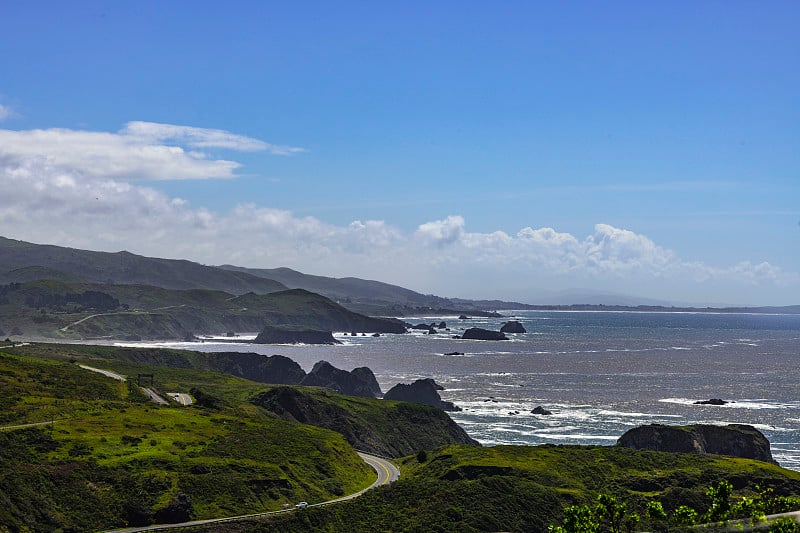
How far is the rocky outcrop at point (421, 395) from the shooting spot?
177875 mm

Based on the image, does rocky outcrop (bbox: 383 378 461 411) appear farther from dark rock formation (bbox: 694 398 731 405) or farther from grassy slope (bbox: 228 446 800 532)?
grassy slope (bbox: 228 446 800 532)

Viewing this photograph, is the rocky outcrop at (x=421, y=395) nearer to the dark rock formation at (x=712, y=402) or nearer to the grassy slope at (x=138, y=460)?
the dark rock formation at (x=712, y=402)

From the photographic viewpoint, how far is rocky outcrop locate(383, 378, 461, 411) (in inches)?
7003

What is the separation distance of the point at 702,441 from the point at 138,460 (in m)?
86.7

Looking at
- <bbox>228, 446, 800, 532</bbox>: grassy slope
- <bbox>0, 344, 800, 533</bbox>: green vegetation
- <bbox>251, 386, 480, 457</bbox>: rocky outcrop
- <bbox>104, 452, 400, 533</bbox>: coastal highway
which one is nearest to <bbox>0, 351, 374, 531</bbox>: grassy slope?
<bbox>0, 344, 800, 533</bbox>: green vegetation

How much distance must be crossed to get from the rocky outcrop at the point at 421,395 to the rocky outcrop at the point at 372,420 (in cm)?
2117

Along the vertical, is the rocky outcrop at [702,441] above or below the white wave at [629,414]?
above

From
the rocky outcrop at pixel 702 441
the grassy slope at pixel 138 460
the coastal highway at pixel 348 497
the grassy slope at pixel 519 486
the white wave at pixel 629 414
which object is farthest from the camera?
the white wave at pixel 629 414

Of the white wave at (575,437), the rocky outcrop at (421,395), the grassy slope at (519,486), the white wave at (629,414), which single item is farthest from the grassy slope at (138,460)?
the white wave at (629,414)

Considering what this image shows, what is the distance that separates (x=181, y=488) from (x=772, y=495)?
6234 cm

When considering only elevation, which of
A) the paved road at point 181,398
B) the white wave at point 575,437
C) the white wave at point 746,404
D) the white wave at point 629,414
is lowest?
the white wave at point 575,437

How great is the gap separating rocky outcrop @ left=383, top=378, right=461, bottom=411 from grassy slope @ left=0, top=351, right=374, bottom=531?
66.1m

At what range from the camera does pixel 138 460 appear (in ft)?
270

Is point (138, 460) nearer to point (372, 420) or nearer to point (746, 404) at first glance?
point (372, 420)
